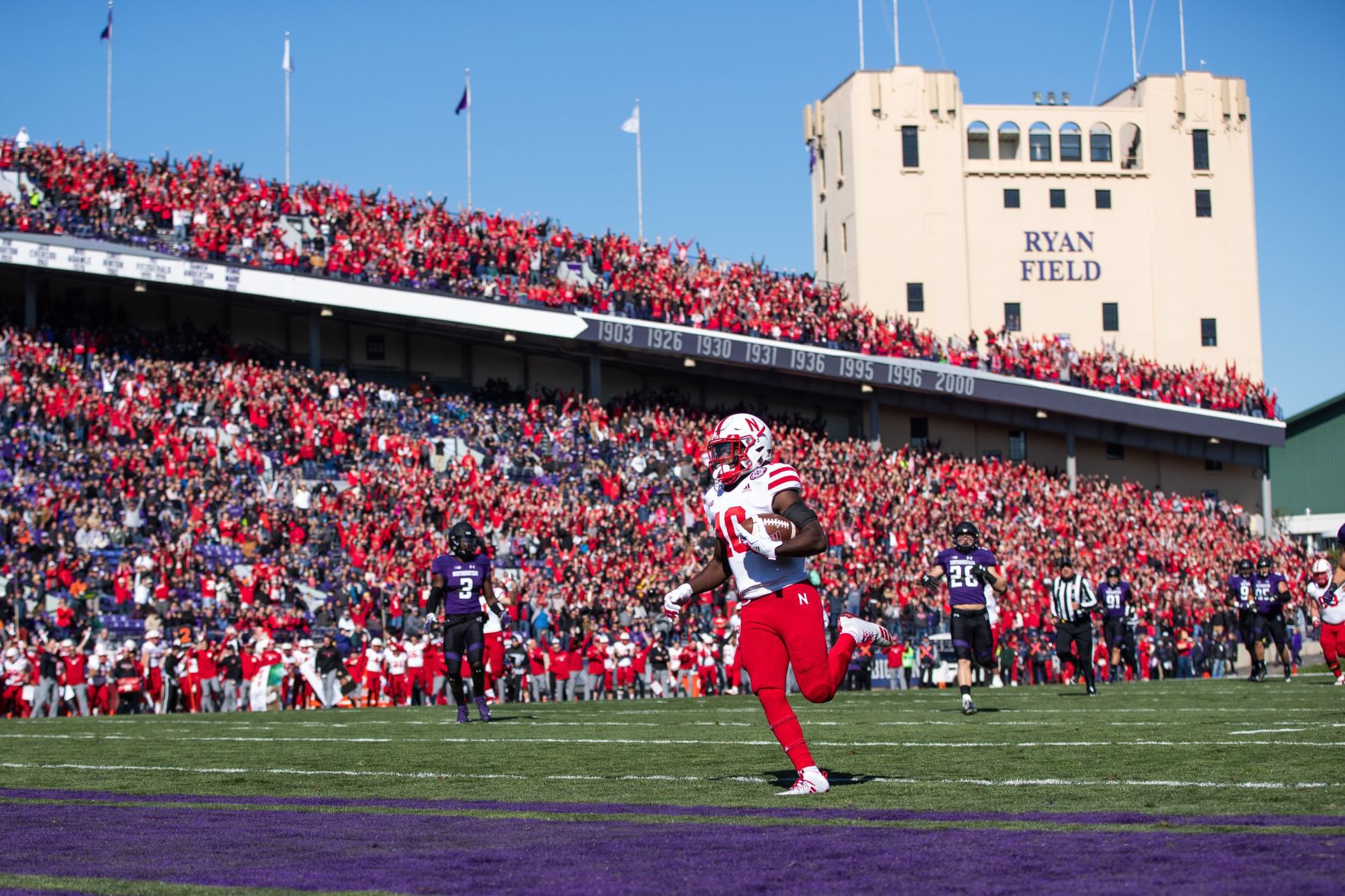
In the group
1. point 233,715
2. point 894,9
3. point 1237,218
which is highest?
point 894,9

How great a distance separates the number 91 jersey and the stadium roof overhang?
33.2m

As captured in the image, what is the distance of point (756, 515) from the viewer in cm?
947

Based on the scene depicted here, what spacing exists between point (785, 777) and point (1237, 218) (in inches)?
2219

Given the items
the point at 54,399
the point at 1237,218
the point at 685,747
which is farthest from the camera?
the point at 1237,218

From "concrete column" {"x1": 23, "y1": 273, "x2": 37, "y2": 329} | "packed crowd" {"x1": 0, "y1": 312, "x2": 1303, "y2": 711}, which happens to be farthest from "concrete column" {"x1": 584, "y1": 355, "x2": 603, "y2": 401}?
"concrete column" {"x1": 23, "y1": 273, "x2": 37, "y2": 329}

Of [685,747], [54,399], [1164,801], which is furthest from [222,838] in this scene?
[54,399]

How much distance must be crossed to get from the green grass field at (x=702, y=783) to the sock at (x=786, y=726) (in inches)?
10.5

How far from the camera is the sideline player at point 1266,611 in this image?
24891 millimetres

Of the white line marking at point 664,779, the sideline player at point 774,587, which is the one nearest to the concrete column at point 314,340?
the white line marking at point 664,779

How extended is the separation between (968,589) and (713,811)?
9880 millimetres

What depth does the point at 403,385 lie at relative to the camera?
4534 cm

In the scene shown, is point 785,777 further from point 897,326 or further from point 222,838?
point 897,326

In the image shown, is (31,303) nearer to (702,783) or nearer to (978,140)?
(702,783)

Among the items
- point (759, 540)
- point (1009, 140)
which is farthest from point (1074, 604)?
point (1009, 140)
